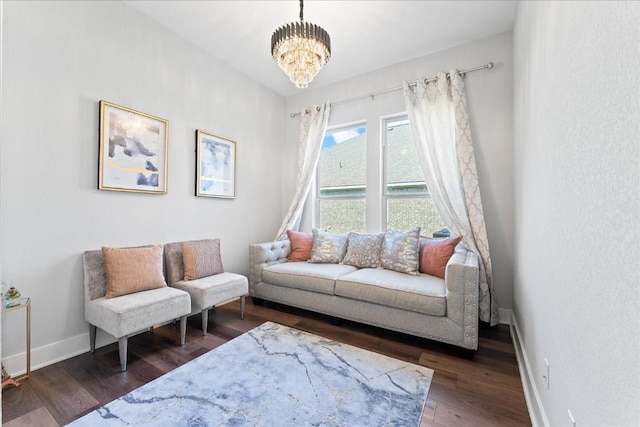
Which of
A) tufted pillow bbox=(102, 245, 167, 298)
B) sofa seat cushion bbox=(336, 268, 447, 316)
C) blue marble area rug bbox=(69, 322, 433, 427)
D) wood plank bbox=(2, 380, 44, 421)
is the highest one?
tufted pillow bbox=(102, 245, 167, 298)

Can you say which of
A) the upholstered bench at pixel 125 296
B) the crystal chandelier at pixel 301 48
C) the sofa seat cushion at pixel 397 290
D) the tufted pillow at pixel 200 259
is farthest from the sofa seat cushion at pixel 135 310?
the crystal chandelier at pixel 301 48

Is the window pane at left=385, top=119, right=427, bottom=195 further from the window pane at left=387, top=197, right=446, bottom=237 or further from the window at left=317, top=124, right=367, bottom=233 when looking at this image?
the window at left=317, top=124, right=367, bottom=233

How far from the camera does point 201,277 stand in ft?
9.52

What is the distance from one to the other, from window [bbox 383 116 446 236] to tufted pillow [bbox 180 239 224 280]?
2.10 metres

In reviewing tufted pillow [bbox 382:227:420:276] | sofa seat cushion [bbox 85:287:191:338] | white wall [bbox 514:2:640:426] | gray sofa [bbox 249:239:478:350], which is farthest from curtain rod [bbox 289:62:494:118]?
sofa seat cushion [bbox 85:287:191:338]

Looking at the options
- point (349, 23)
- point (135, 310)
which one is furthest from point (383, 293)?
point (349, 23)

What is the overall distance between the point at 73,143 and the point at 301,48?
1948 mm

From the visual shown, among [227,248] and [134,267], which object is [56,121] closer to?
[134,267]

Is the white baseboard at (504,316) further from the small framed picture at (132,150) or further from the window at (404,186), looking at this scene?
the small framed picture at (132,150)

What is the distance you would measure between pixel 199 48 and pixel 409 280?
3351mm

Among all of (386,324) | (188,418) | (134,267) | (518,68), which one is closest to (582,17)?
(518,68)

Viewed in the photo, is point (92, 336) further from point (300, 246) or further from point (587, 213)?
point (587, 213)

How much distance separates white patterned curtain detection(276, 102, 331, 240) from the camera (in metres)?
4.10

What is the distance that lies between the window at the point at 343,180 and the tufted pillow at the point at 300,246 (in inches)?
22.4
